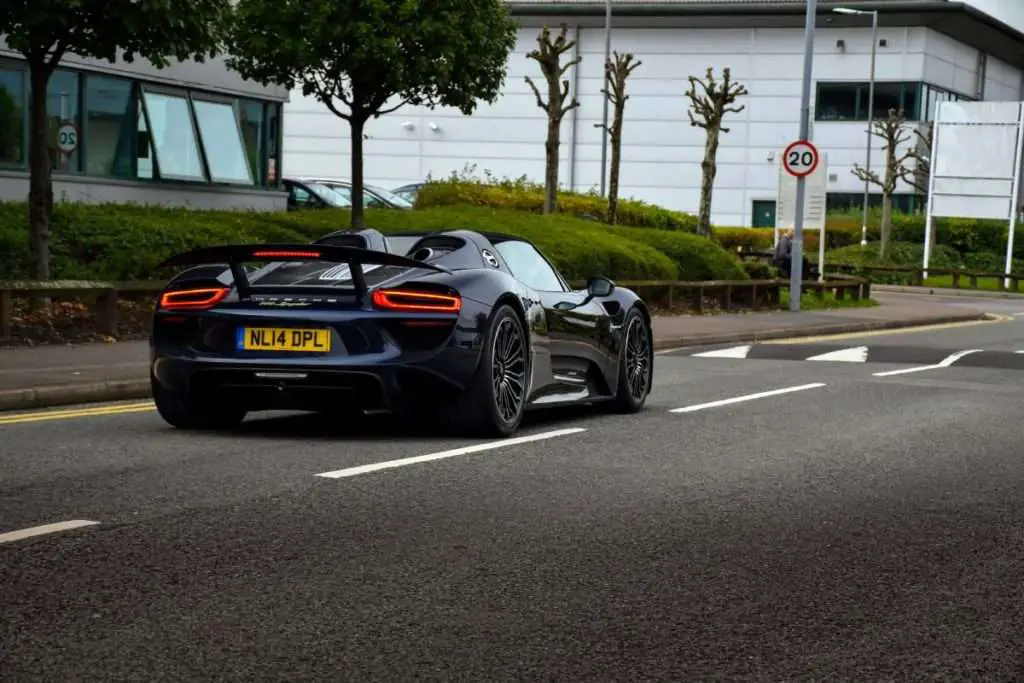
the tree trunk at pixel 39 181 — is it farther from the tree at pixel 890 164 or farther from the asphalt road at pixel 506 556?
the tree at pixel 890 164

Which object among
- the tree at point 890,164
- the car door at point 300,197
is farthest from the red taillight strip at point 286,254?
the tree at point 890,164

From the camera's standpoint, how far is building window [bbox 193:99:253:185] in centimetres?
3216

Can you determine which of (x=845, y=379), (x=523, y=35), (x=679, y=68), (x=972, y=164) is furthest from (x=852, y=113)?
(x=845, y=379)

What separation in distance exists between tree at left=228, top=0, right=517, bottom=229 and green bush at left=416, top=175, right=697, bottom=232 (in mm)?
11756

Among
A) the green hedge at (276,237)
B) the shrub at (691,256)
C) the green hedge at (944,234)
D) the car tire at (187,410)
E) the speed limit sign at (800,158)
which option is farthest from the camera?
the green hedge at (944,234)

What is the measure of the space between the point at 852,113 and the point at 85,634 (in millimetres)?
72973

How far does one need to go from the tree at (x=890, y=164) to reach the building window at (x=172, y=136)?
36604mm

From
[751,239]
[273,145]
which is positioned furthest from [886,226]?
[273,145]

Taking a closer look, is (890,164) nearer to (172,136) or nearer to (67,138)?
(172,136)

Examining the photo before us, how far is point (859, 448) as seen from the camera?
10383mm

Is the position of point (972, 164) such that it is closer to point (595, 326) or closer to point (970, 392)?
point (970, 392)

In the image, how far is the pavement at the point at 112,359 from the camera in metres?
12.5

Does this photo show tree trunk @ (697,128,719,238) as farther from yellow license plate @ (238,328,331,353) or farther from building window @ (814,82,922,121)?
building window @ (814,82,922,121)

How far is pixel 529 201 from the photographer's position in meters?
42.0
